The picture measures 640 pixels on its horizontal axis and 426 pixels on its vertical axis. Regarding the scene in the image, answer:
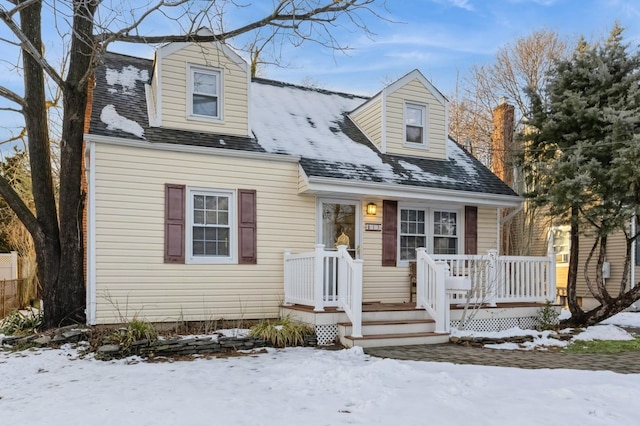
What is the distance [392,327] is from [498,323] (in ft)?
7.98

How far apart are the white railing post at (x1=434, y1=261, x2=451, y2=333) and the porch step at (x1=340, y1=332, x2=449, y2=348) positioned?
0.15 meters

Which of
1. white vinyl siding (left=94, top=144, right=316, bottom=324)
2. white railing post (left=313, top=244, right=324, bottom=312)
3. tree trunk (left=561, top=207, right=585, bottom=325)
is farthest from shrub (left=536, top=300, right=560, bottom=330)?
white vinyl siding (left=94, top=144, right=316, bottom=324)

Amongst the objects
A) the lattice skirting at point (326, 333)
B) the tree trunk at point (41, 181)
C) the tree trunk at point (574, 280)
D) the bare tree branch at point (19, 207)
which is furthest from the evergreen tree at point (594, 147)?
the bare tree branch at point (19, 207)

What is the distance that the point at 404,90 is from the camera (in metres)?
10.9

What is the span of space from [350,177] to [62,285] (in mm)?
5440

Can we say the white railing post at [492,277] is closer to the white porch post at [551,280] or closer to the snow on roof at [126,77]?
the white porch post at [551,280]

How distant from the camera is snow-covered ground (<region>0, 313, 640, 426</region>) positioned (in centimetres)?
422

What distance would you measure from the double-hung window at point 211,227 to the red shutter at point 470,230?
201 inches

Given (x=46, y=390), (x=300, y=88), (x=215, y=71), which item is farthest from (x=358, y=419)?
(x=300, y=88)

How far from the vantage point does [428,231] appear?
10430mm

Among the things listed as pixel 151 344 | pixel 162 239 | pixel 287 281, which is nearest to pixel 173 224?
pixel 162 239

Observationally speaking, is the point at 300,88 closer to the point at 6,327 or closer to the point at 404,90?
the point at 404,90

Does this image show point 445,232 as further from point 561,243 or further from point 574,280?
point 561,243

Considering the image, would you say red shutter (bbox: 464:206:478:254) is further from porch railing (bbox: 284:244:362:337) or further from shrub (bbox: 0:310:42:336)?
shrub (bbox: 0:310:42:336)
